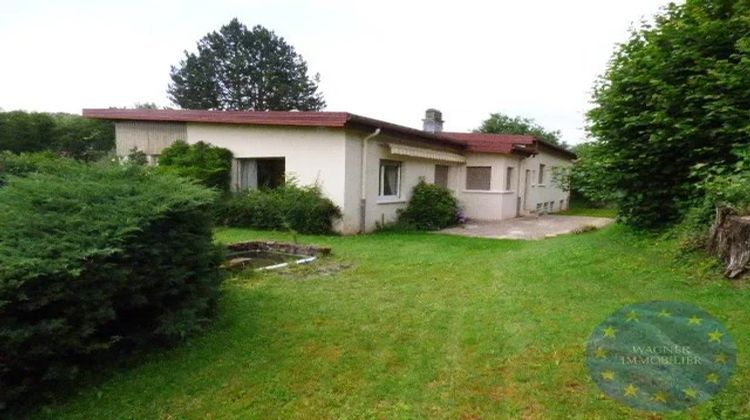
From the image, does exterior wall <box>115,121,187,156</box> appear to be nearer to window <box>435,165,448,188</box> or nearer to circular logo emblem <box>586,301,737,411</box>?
window <box>435,165,448,188</box>

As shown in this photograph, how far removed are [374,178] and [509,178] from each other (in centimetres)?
711

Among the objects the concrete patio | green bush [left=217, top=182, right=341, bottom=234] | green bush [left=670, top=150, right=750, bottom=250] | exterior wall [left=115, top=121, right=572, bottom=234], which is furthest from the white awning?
green bush [left=670, top=150, right=750, bottom=250]

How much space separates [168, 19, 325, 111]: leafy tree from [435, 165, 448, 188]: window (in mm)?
28631

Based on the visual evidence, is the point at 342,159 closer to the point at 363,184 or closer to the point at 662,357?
the point at 363,184

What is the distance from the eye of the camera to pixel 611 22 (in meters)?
9.43

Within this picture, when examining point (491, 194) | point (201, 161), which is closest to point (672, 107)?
point (491, 194)

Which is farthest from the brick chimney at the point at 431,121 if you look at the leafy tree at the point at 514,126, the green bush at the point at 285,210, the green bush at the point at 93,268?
the leafy tree at the point at 514,126


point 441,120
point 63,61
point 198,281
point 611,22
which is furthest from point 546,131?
point 198,281

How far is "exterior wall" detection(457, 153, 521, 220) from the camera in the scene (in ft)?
52.7

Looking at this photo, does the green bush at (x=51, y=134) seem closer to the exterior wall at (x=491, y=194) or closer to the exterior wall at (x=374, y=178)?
the exterior wall at (x=374, y=178)

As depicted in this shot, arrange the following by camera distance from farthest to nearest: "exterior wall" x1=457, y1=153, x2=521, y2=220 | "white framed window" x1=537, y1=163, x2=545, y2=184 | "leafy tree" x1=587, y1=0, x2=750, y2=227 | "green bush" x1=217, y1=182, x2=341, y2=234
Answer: "white framed window" x1=537, y1=163, x2=545, y2=184
"exterior wall" x1=457, y1=153, x2=521, y2=220
"green bush" x1=217, y1=182, x2=341, y2=234
"leafy tree" x1=587, y1=0, x2=750, y2=227

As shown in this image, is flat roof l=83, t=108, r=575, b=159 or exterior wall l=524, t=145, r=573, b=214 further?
exterior wall l=524, t=145, r=573, b=214

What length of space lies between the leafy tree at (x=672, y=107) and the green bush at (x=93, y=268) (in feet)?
22.3

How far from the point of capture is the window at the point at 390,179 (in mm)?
12716
